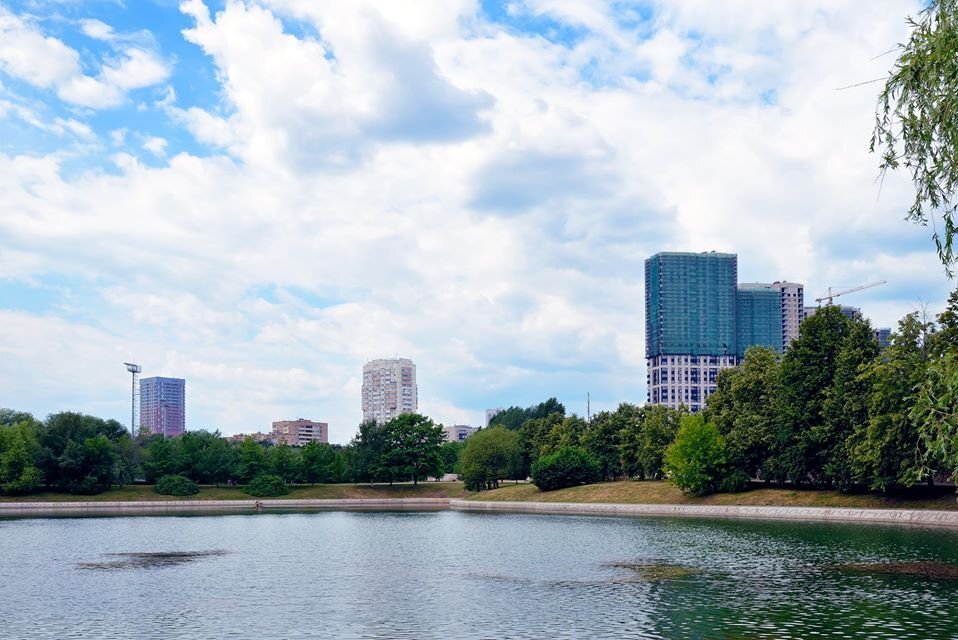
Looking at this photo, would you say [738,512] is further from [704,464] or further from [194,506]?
[194,506]

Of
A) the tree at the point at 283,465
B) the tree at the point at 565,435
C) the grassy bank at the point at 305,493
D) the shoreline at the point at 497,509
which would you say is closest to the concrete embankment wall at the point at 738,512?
the shoreline at the point at 497,509

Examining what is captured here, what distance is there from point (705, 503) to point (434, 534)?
39.8 meters

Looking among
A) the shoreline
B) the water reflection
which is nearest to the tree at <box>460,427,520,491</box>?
the shoreline

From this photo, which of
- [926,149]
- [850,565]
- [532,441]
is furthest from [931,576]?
[532,441]

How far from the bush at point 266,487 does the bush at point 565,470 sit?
169 feet

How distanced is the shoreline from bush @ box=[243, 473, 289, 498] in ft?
14.4

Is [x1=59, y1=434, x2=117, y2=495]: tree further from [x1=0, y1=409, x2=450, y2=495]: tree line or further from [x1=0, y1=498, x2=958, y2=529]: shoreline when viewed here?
[x1=0, y1=498, x2=958, y2=529]: shoreline

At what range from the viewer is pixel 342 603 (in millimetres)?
43094

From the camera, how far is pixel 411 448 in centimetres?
17075

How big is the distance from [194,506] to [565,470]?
64568mm

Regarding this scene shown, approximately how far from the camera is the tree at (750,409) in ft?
357

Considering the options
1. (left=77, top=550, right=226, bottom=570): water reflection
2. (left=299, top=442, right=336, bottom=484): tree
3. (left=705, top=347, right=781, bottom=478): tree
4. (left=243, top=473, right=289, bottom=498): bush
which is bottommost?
(left=243, top=473, right=289, bottom=498): bush

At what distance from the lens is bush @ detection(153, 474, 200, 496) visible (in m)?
155

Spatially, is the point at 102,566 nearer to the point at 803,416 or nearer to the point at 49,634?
the point at 49,634
